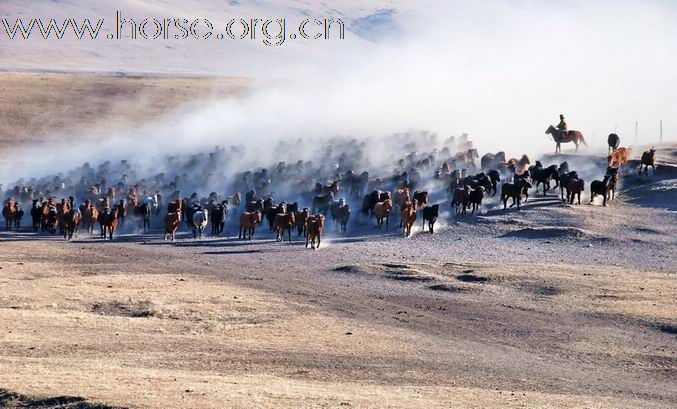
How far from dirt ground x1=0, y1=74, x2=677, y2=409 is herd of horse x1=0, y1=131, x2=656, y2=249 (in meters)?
0.88

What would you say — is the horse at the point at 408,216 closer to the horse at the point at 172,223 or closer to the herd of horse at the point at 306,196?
the herd of horse at the point at 306,196

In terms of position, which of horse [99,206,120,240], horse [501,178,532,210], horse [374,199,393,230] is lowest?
horse [99,206,120,240]

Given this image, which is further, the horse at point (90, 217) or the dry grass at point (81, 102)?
the dry grass at point (81, 102)

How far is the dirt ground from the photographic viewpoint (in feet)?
68.1

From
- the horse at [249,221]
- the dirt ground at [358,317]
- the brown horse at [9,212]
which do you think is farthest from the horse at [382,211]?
the brown horse at [9,212]

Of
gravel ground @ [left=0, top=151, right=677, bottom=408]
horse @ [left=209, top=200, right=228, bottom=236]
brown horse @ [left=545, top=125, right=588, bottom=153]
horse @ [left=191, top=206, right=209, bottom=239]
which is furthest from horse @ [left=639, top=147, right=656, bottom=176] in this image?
horse @ [left=191, top=206, right=209, bottom=239]

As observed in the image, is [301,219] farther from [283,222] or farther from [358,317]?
[358,317]

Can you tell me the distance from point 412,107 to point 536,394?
74.7 m

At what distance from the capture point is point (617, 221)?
4331cm

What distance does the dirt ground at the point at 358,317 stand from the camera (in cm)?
2077

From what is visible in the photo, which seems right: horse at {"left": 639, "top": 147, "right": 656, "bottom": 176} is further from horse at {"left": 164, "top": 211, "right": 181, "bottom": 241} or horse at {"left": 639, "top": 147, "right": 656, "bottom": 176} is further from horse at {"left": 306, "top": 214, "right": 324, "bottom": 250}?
horse at {"left": 164, "top": 211, "right": 181, "bottom": 241}

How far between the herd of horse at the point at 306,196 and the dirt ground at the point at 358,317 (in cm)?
88

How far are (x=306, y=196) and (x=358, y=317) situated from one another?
76.0 ft

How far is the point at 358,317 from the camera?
93.4ft
